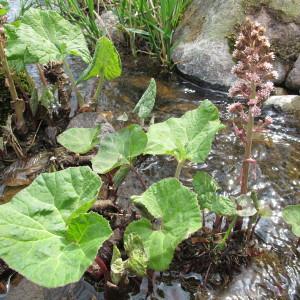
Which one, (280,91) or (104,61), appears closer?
(104,61)

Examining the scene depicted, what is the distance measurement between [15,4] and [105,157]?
4.68m

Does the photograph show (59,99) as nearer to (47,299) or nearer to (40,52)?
(40,52)

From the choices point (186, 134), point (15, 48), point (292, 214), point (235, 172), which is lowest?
point (235, 172)

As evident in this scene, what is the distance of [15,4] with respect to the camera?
5895mm

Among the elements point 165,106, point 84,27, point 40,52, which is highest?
point 40,52

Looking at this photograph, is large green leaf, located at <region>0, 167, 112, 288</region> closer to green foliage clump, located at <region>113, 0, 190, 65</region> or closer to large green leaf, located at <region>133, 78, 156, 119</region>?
large green leaf, located at <region>133, 78, 156, 119</region>

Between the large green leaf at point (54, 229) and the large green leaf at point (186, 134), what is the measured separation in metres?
0.44

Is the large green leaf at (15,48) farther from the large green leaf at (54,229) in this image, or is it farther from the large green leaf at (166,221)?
Answer: the large green leaf at (166,221)

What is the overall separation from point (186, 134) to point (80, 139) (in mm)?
637

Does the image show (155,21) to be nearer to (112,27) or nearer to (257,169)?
(112,27)

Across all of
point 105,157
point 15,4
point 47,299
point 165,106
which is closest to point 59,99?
point 165,106

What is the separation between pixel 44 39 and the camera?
112 inches

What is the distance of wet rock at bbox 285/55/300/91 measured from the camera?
361 centimetres

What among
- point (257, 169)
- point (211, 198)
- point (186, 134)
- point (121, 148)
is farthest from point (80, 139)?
point (257, 169)
